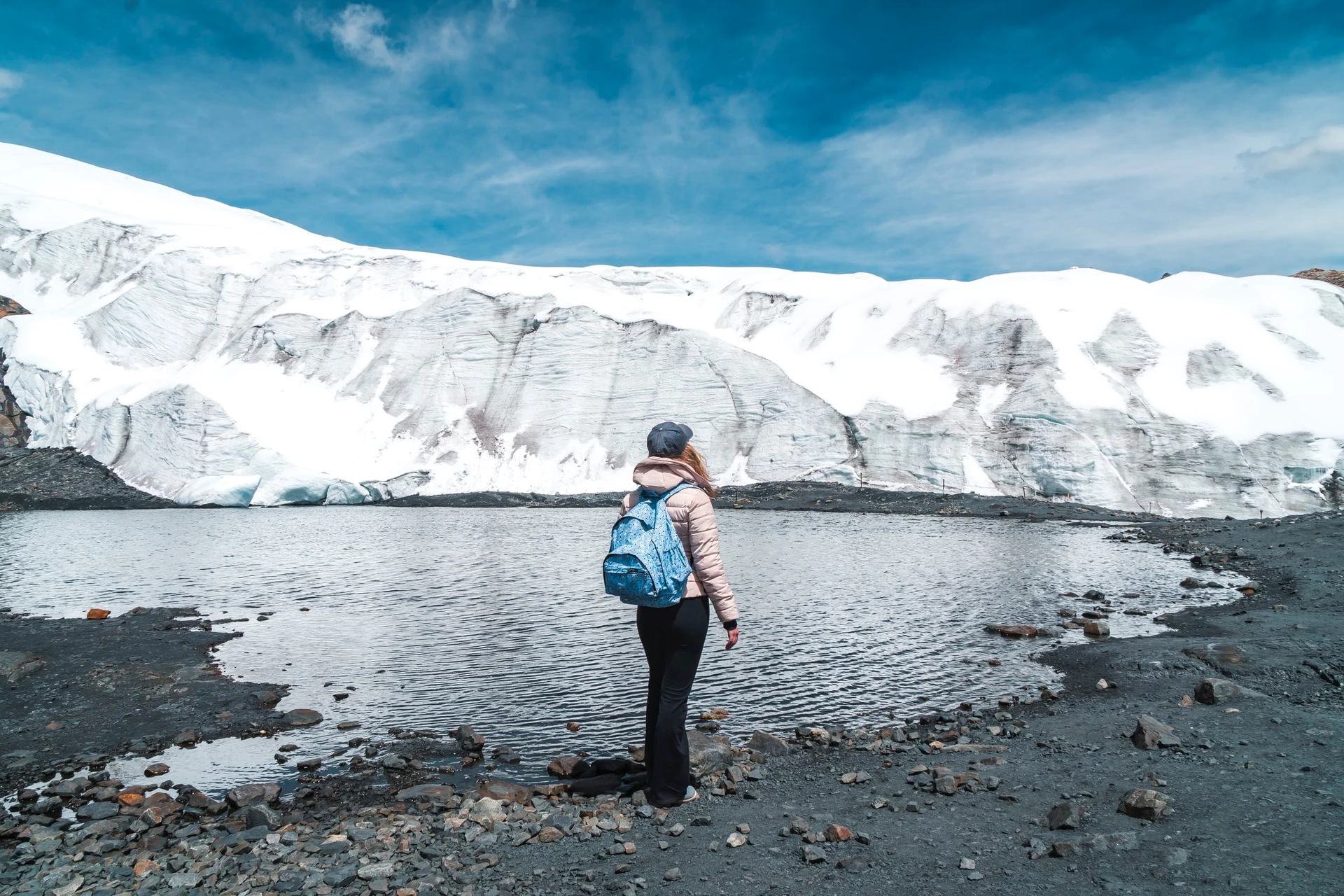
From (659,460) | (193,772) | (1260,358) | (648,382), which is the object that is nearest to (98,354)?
(648,382)

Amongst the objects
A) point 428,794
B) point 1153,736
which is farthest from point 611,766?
point 1153,736

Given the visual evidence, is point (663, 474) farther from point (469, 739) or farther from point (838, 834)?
point (469, 739)

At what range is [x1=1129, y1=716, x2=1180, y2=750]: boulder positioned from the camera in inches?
233

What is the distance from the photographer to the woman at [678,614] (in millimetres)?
5039

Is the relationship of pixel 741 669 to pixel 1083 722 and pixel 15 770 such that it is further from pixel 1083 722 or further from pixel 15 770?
pixel 15 770

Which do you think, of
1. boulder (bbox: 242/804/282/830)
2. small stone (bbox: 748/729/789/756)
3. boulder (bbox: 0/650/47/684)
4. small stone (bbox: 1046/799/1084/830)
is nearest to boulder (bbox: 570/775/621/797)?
small stone (bbox: 748/729/789/756)

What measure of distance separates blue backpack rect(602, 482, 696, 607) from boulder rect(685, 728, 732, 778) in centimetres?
159

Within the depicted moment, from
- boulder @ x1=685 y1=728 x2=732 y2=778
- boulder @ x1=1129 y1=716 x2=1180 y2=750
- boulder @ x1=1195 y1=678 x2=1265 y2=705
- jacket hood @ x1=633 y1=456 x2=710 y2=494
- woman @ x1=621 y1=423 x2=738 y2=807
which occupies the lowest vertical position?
boulder @ x1=685 y1=728 x2=732 y2=778

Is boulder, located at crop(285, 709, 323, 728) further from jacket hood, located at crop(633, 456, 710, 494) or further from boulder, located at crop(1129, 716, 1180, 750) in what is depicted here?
boulder, located at crop(1129, 716, 1180, 750)

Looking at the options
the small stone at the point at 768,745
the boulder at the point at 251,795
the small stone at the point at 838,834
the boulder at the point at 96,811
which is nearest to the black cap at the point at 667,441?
the small stone at the point at 838,834

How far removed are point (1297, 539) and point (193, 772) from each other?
2579 cm

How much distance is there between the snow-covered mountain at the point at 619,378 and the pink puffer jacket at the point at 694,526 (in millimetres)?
38911

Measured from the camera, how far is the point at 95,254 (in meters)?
59.6

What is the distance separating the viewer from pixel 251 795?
603 cm
